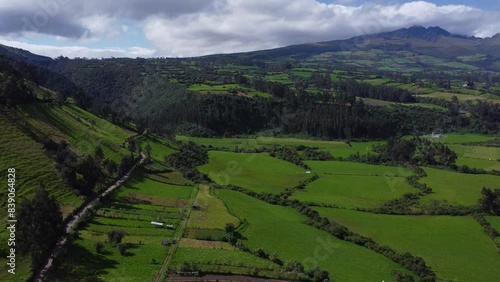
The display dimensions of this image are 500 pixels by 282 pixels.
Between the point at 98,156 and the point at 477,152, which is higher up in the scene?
the point at 98,156

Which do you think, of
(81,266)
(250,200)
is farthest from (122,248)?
(250,200)

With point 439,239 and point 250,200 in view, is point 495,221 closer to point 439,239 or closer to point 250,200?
point 439,239

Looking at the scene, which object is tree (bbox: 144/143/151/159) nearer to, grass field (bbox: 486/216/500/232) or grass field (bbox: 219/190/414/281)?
grass field (bbox: 219/190/414/281)

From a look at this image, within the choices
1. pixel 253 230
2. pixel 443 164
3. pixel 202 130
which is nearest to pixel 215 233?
pixel 253 230

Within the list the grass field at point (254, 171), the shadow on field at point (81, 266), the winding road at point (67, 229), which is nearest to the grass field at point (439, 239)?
the grass field at point (254, 171)

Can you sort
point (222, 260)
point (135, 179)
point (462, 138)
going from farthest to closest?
point (462, 138) → point (135, 179) → point (222, 260)

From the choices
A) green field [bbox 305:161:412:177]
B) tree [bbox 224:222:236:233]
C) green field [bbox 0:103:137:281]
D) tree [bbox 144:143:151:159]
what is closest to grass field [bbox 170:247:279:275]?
tree [bbox 224:222:236:233]
